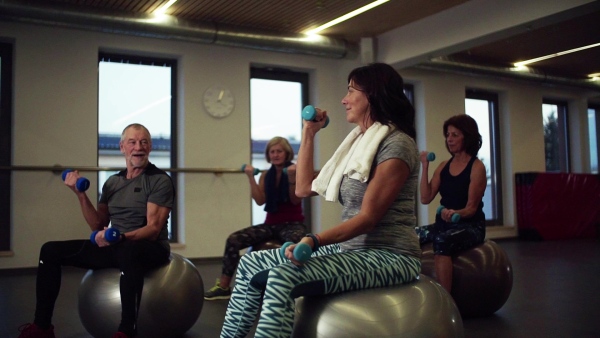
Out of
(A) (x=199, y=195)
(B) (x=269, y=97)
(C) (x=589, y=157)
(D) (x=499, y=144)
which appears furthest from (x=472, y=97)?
(A) (x=199, y=195)

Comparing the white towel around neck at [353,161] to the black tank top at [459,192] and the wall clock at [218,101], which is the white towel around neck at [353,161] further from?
the wall clock at [218,101]

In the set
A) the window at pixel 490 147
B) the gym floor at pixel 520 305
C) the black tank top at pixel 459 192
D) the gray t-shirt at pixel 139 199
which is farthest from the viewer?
the window at pixel 490 147

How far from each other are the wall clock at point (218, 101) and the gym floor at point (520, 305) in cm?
159

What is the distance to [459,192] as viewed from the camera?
3154mm

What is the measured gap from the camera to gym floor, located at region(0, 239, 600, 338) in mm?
2805

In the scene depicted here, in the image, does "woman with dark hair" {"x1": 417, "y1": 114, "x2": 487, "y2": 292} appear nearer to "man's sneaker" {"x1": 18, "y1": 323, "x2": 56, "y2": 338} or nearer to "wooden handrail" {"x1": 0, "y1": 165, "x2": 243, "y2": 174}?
"man's sneaker" {"x1": 18, "y1": 323, "x2": 56, "y2": 338}

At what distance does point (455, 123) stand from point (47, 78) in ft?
12.5

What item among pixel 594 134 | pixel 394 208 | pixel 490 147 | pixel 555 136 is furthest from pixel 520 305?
pixel 594 134

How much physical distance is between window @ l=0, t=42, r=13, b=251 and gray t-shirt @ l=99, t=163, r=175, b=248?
3.00 m

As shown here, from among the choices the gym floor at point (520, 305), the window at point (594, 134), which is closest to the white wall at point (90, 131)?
the gym floor at point (520, 305)

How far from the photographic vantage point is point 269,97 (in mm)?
6684

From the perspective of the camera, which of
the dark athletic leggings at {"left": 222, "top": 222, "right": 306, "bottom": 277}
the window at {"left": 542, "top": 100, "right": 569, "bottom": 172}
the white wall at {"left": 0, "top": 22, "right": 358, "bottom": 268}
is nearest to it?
the dark athletic leggings at {"left": 222, "top": 222, "right": 306, "bottom": 277}

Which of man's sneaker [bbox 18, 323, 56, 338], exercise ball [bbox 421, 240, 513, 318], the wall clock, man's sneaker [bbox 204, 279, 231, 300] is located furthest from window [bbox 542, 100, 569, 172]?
man's sneaker [bbox 18, 323, 56, 338]

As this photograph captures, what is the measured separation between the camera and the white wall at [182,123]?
5.14m
